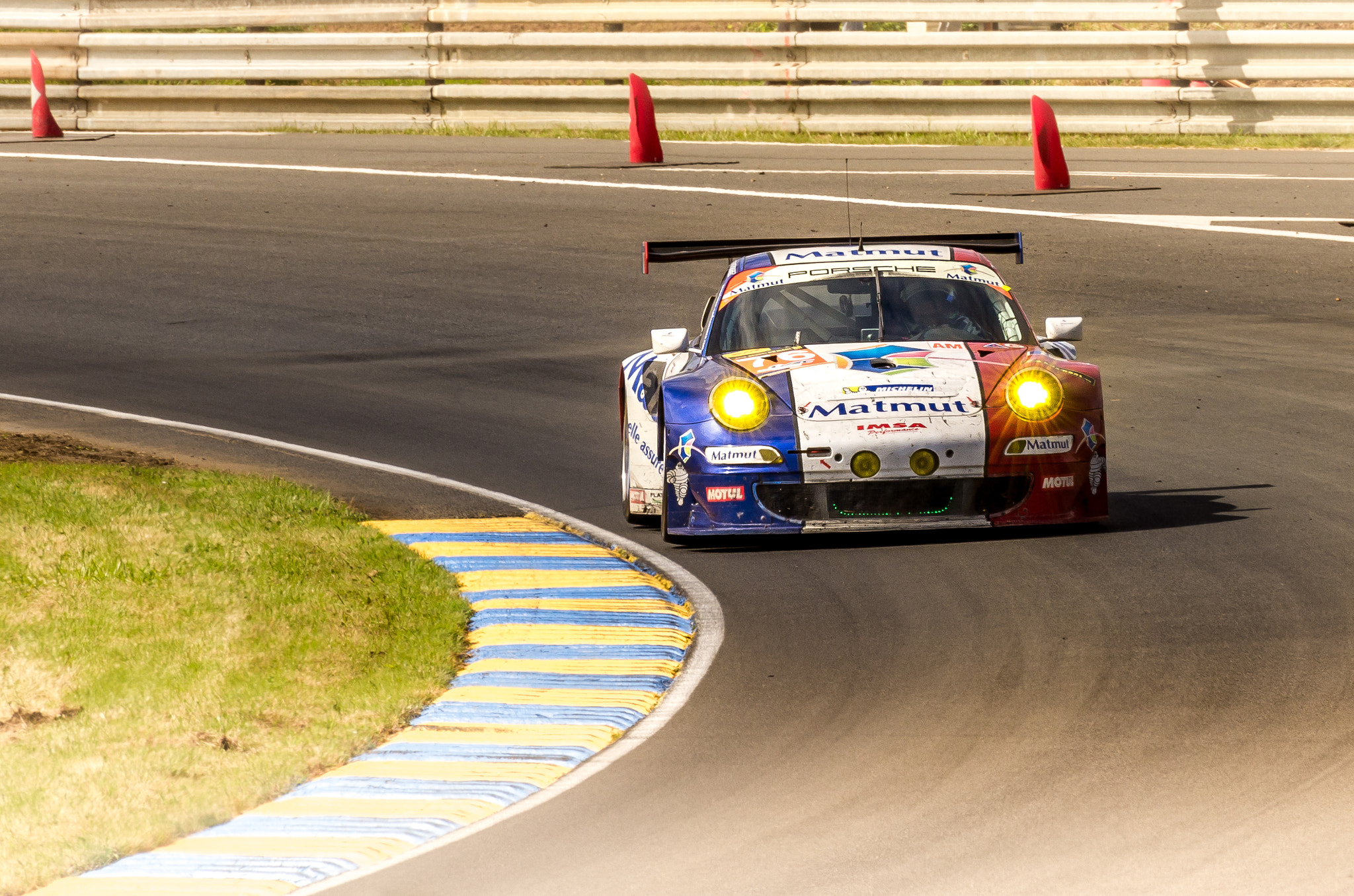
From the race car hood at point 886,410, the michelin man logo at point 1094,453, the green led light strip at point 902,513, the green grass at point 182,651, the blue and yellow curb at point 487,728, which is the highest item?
the race car hood at point 886,410

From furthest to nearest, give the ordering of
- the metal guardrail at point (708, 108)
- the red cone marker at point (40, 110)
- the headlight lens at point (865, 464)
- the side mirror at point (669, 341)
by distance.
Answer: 1. the red cone marker at point (40, 110)
2. the metal guardrail at point (708, 108)
3. the side mirror at point (669, 341)
4. the headlight lens at point (865, 464)

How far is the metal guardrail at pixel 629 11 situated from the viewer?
20.0 m

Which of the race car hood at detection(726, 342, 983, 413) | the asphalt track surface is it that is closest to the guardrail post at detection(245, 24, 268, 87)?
the asphalt track surface

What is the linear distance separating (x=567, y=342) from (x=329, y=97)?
417 inches

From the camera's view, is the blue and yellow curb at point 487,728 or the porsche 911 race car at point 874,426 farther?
the porsche 911 race car at point 874,426

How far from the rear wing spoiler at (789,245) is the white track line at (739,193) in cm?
610

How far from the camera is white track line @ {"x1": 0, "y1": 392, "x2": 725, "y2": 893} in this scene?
17.8ft

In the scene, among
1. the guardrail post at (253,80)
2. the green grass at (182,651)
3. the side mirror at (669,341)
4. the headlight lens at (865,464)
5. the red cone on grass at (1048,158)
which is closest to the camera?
the green grass at (182,651)

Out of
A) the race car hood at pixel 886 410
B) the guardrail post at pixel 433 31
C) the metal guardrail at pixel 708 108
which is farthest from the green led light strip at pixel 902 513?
the guardrail post at pixel 433 31

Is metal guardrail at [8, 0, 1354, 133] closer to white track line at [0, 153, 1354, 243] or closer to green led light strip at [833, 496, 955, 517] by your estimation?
white track line at [0, 153, 1354, 243]

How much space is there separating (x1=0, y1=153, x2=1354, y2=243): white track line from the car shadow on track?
23.8 feet

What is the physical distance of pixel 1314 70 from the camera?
19578mm

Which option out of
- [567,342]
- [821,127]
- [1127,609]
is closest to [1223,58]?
[821,127]

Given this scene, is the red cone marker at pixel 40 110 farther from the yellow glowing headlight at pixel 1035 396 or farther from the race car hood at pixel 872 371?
the yellow glowing headlight at pixel 1035 396
